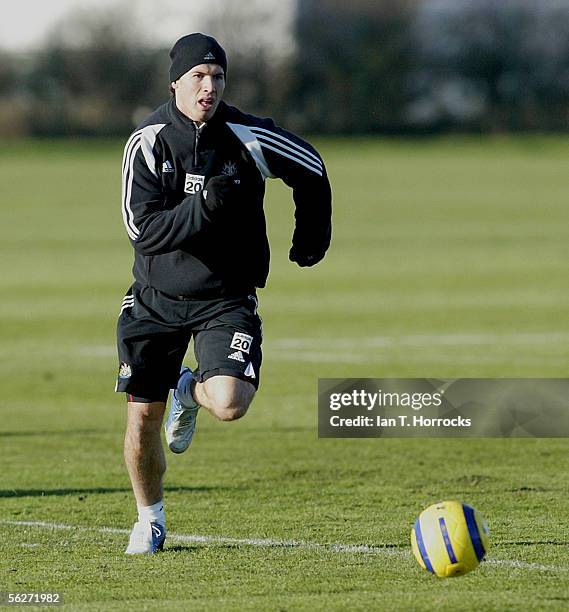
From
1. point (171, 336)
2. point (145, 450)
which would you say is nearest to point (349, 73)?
point (171, 336)

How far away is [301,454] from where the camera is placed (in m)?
10.8

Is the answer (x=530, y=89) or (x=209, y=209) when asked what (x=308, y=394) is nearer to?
→ (x=209, y=209)

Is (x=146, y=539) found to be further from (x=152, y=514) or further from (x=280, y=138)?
(x=280, y=138)

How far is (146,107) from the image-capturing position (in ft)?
275

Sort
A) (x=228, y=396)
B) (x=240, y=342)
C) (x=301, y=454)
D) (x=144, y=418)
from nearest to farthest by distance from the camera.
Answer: (x=228, y=396) < (x=240, y=342) < (x=144, y=418) < (x=301, y=454)

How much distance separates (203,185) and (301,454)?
3.76m

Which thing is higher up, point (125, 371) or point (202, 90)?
point (202, 90)

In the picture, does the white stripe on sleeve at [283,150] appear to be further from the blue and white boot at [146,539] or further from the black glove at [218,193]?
the blue and white boot at [146,539]

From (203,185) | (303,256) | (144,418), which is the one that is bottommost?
(144,418)

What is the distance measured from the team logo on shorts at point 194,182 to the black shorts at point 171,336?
0.59m

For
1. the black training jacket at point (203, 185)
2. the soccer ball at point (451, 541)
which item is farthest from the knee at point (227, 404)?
the soccer ball at point (451, 541)

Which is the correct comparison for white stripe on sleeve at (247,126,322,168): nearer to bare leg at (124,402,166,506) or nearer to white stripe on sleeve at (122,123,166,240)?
white stripe on sleeve at (122,123,166,240)

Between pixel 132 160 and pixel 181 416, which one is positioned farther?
pixel 181 416

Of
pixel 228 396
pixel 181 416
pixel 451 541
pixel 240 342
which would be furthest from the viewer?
pixel 181 416
